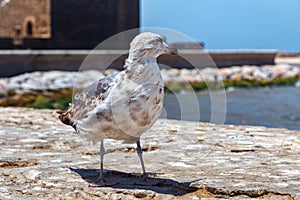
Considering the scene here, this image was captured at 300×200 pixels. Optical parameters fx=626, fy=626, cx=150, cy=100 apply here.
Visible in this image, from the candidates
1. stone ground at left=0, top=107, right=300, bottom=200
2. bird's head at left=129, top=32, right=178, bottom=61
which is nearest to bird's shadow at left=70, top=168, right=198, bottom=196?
stone ground at left=0, top=107, right=300, bottom=200

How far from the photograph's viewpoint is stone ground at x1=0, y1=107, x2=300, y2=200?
10.6 feet

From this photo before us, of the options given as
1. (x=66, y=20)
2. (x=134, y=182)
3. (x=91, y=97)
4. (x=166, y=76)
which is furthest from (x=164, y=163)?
(x=66, y=20)

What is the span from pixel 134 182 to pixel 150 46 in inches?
32.7

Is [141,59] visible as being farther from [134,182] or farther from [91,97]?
[134,182]

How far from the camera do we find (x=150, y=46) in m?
2.99

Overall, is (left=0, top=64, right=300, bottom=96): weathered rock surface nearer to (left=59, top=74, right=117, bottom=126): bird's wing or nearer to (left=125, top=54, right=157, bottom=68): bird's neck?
(left=59, top=74, right=117, bottom=126): bird's wing

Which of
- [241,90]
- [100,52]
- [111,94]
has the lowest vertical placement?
[241,90]

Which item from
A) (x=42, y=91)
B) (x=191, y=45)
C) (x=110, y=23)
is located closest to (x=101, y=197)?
(x=42, y=91)

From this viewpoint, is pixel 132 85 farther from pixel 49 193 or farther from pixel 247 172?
pixel 247 172

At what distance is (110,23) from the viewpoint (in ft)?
70.1

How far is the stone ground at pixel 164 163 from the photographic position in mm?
3221

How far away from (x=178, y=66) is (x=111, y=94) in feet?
49.9

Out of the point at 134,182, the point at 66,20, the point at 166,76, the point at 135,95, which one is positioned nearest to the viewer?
the point at 135,95

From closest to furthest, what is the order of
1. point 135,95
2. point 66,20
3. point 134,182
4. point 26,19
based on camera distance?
point 135,95 → point 134,182 → point 66,20 → point 26,19
